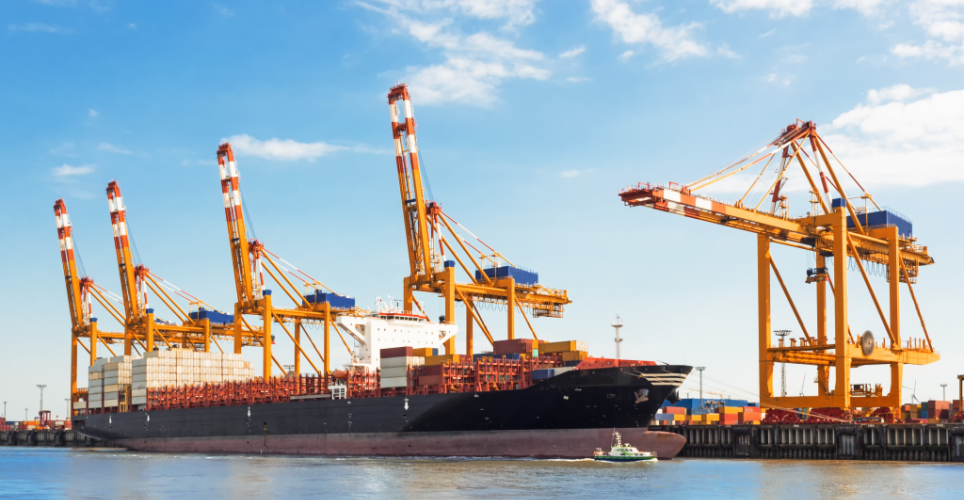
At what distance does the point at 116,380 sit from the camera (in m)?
72.1

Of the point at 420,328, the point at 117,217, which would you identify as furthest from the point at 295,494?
the point at 117,217

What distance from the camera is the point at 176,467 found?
1854 inches

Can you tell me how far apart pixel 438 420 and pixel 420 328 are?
43.4ft

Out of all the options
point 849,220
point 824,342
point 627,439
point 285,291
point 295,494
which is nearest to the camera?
point 295,494

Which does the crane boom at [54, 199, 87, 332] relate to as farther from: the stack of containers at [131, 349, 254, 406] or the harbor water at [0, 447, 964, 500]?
the harbor water at [0, 447, 964, 500]

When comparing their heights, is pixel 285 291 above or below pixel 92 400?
above

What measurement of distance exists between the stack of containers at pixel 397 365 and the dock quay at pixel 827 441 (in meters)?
12.5

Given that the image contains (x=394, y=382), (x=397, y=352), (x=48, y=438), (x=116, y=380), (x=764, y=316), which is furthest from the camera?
(x=48, y=438)

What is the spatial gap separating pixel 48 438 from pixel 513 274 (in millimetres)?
59436

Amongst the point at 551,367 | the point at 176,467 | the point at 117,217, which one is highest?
the point at 117,217

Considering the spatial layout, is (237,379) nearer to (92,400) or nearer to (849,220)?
(92,400)

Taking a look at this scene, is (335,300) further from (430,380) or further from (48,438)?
(48,438)

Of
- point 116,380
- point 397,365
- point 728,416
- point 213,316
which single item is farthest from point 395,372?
point 213,316

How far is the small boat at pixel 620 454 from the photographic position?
44.6 metres
